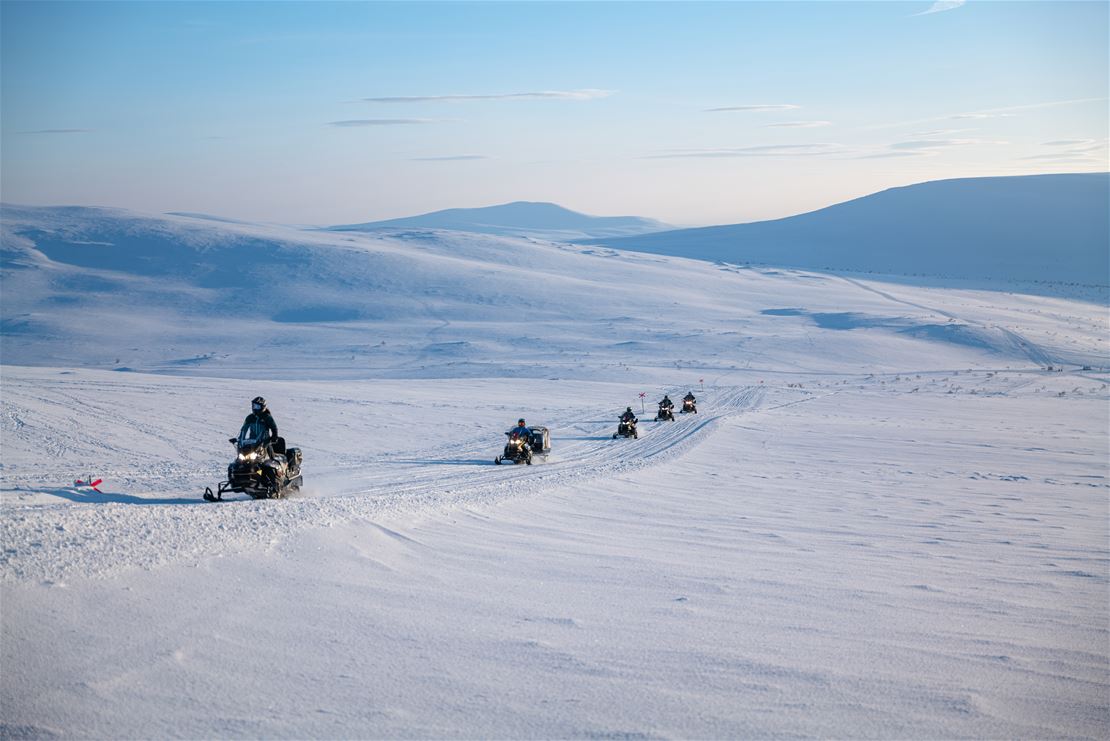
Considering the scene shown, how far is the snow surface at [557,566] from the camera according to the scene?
500 centimetres

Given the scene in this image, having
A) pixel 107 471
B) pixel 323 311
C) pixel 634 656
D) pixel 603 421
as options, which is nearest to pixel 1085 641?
pixel 634 656

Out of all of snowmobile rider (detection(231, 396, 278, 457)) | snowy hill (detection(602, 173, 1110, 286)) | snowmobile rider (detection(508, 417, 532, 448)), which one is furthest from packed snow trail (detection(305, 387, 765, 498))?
snowy hill (detection(602, 173, 1110, 286))

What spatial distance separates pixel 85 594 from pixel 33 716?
156cm

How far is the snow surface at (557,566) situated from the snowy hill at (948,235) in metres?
62.8

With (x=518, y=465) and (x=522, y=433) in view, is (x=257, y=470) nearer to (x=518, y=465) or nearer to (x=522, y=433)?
(x=518, y=465)

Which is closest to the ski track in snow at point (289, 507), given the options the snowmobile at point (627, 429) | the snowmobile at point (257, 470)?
the snowmobile at point (257, 470)

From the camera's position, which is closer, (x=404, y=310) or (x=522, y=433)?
(x=522, y=433)

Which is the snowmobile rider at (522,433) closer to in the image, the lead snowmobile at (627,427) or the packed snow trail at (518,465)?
the packed snow trail at (518,465)

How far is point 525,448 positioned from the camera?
60.1ft

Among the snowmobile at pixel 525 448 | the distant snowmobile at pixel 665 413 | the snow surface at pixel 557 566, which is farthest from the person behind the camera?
the distant snowmobile at pixel 665 413

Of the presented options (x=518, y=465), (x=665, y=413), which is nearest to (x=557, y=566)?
(x=518, y=465)

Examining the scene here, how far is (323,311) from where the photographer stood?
187 ft

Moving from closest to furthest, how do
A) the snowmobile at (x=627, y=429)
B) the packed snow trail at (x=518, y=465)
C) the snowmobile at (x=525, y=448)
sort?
the packed snow trail at (x=518, y=465) → the snowmobile at (x=525, y=448) → the snowmobile at (x=627, y=429)

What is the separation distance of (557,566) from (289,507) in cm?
339
